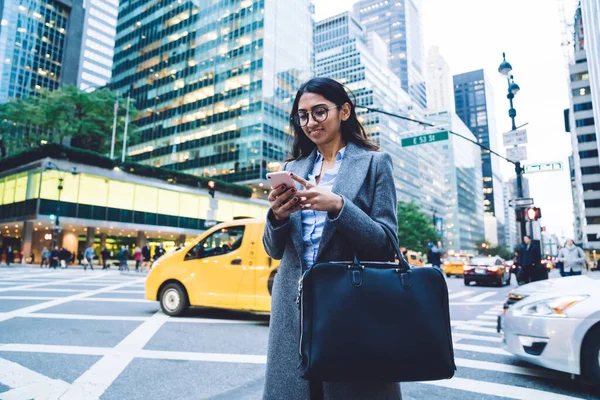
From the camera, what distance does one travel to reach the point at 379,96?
10688 cm

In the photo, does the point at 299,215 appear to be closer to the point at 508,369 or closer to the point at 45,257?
the point at 508,369

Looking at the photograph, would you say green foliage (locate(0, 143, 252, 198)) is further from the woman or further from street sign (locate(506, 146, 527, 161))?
the woman

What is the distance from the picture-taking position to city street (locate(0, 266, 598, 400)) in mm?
3701

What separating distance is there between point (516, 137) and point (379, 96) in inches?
3880

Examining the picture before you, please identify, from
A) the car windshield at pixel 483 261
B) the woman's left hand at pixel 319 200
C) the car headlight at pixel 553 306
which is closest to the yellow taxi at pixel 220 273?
the car headlight at pixel 553 306

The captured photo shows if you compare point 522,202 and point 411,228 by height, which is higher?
point 411,228

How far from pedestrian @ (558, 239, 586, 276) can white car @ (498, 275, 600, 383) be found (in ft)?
33.5

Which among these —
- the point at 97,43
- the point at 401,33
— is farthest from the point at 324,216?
the point at 401,33

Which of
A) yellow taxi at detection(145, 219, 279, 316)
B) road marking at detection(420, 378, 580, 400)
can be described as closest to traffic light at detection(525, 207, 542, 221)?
yellow taxi at detection(145, 219, 279, 316)

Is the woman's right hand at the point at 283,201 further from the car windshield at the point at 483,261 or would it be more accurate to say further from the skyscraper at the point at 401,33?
the skyscraper at the point at 401,33

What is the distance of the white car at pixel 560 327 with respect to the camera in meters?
3.87

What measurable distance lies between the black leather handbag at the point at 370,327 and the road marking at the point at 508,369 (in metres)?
4.07

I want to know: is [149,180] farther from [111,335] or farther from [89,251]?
[111,335]

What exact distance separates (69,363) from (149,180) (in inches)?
1515
